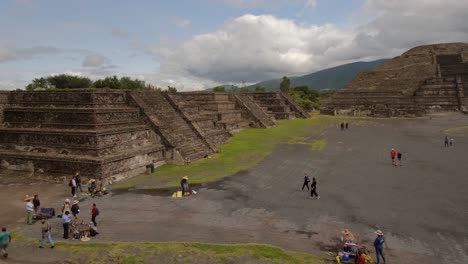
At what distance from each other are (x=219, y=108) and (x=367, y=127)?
18638mm

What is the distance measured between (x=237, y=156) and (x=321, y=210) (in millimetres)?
11662

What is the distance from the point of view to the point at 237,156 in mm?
25078

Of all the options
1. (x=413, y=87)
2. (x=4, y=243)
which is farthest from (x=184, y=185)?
(x=413, y=87)

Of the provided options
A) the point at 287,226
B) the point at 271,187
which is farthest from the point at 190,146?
the point at 287,226

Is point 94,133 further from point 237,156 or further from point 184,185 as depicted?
point 237,156

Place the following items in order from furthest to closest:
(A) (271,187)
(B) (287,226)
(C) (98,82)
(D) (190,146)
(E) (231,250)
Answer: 1. (C) (98,82)
2. (D) (190,146)
3. (A) (271,187)
4. (B) (287,226)
5. (E) (231,250)

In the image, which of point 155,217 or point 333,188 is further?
point 333,188

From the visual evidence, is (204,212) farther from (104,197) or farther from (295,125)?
(295,125)

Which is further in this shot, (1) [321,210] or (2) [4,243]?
(1) [321,210]

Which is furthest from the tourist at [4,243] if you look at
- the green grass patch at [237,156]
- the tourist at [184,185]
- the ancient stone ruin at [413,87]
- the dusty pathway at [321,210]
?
the ancient stone ruin at [413,87]

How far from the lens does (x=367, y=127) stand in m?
41.2

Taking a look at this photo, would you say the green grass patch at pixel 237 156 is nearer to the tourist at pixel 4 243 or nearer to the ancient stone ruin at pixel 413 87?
the tourist at pixel 4 243

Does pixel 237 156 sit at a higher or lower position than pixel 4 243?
higher

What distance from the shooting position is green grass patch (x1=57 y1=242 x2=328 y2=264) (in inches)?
390
